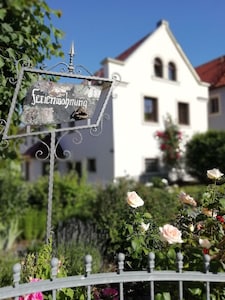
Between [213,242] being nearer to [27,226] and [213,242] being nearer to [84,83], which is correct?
[84,83]

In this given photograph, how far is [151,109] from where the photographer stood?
1677 cm

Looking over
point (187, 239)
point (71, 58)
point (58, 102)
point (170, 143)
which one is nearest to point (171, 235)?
point (187, 239)

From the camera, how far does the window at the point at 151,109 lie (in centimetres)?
1655

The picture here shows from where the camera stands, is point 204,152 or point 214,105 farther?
point 214,105

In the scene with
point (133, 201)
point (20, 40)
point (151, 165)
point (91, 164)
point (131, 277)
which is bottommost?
point (131, 277)

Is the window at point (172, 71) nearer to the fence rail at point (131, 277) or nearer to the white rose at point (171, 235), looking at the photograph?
the white rose at point (171, 235)

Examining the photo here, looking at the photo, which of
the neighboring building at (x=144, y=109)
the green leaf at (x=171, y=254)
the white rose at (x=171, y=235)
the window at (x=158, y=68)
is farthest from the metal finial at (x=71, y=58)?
the window at (x=158, y=68)

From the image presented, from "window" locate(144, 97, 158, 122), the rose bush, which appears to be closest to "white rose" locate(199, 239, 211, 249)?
the rose bush

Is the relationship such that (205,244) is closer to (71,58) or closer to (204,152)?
(71,58)

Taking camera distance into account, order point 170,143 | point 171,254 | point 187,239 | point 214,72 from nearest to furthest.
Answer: point 171,254 < point 187,239 < point 170,143 < point 214,72

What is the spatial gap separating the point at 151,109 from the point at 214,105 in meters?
5.02

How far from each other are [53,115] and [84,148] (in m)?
14.6

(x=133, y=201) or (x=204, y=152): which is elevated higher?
(x=204, y=152)

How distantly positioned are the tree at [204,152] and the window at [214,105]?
148 inches
